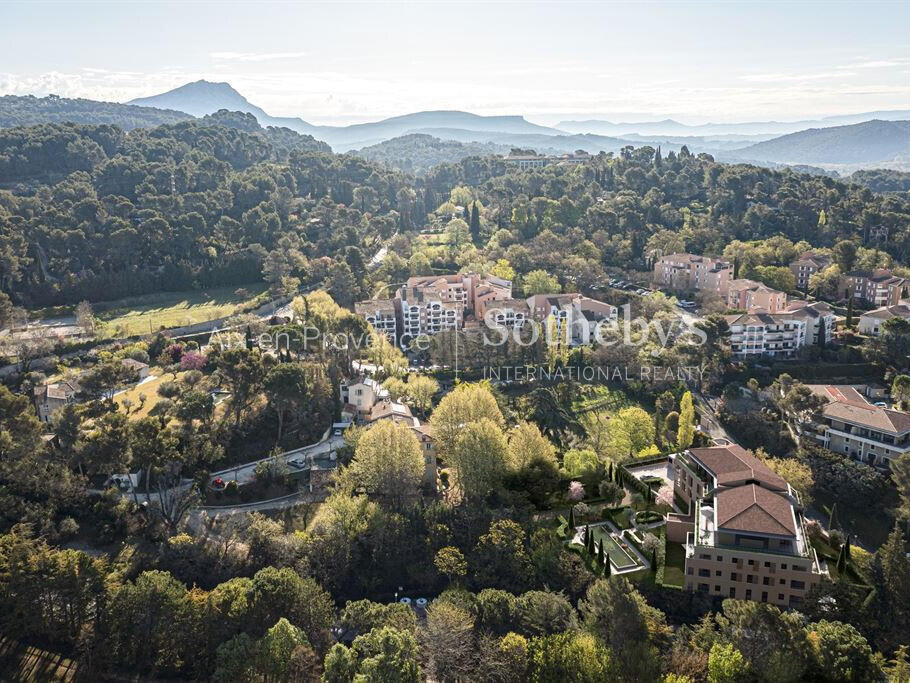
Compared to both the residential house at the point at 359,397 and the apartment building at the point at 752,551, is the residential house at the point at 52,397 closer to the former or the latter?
the residential house at the point at 359,397

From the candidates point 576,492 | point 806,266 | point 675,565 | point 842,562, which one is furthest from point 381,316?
point 806,266

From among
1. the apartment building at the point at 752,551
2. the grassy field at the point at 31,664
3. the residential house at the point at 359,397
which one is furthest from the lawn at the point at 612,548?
the grassy field at the point at 31,664

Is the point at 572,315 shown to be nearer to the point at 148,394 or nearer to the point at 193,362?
the point at 193,362

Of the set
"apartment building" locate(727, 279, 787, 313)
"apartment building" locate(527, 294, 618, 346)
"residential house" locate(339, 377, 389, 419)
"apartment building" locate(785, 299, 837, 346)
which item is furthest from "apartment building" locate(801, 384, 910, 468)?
"residential house" locate(339, 377, 389, 419)

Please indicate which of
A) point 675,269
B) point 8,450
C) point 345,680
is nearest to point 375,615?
point 345,680

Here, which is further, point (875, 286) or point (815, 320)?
point (875, 286)
